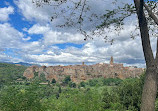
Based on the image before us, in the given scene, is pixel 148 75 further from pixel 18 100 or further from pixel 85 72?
pixel 85 72

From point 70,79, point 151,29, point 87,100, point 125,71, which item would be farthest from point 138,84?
point 125,71

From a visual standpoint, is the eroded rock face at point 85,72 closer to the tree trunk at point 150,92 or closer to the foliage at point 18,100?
the foliage at point 18,100

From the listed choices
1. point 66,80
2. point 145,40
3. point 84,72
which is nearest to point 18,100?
point 145,40

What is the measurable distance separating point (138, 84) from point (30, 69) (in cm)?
11885

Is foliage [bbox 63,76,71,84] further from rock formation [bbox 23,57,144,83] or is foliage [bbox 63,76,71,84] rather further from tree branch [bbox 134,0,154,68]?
tree branch [bbox 134,0,154,68]

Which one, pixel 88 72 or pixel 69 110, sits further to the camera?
pixel 88 72

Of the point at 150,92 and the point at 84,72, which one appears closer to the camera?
the point at 150,92

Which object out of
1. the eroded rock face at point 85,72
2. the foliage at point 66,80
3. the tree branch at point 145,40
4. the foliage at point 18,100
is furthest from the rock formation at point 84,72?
the tree branch at point 145,40

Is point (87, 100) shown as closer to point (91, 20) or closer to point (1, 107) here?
point (1, 107)

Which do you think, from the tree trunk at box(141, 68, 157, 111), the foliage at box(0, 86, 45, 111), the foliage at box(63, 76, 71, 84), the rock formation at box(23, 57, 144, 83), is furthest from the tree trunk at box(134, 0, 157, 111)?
the rock formation at box(23, 57, 144, 83)

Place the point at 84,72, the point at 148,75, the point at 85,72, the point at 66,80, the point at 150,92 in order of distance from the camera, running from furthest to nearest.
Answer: the point at 85,72
the point at 84,72
the point at 66,80
the point at 148,75
the point at 150,92

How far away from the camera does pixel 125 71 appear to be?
115250mm

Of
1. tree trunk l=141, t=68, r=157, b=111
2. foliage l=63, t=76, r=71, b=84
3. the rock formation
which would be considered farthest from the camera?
the rock formation

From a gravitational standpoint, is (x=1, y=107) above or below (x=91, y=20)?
below
